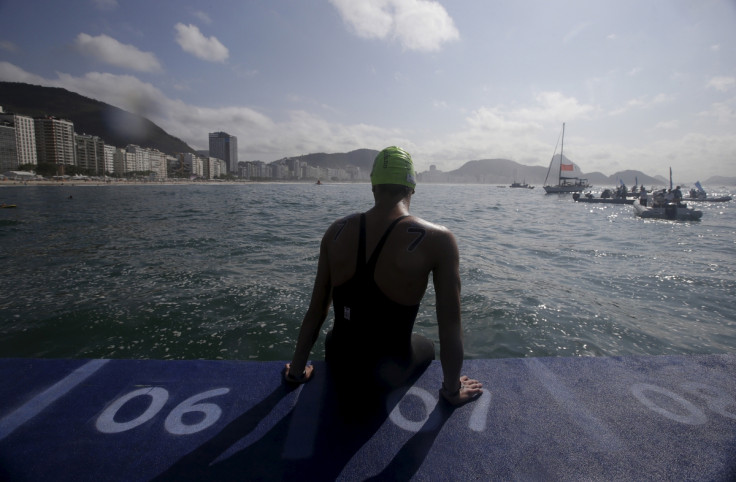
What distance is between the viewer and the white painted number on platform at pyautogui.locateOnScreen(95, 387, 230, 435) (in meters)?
1.96

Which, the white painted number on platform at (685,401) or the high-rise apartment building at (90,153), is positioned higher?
the high-rise apartment building at (90,153)

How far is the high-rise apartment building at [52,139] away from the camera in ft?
383

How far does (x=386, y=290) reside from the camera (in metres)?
2.04

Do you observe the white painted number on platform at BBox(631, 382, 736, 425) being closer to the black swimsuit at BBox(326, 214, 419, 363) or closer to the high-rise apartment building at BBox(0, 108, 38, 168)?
the black swimsuit at BBox(326, 214, 419, 363)

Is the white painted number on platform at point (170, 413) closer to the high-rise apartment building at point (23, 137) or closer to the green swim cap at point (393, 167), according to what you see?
the green swim cap at point (393, 167)

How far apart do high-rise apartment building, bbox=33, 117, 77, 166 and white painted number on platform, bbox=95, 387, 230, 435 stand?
533 feet

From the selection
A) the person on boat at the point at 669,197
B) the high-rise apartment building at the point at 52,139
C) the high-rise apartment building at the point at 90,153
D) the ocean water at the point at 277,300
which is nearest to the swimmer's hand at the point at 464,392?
the ocean water at the point at 277,300

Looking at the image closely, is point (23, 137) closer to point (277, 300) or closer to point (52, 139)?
point (52, 139)

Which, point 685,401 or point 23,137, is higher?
point 23,137

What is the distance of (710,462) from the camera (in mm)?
1775

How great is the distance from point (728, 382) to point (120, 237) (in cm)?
1561

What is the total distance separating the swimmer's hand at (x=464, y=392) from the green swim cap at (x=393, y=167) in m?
1.44

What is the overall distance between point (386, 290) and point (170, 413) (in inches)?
62.7

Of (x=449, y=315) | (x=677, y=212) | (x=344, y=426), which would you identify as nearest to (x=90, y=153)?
(x=344, y=426)
